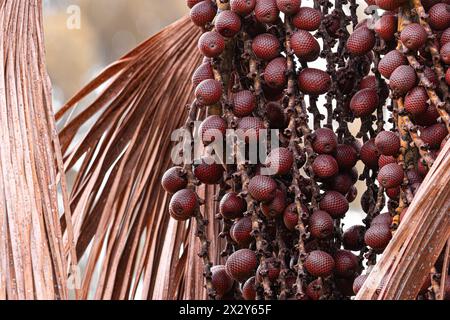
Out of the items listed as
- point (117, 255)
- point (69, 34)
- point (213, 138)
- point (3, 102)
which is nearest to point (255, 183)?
point (213, 138)

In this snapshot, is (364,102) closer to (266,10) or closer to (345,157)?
(345,157)

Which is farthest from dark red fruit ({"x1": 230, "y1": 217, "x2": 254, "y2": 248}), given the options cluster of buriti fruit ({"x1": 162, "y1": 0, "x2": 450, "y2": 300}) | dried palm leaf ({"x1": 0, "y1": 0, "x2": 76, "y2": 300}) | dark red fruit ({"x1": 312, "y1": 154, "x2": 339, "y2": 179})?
dried palm leaf ({"x1": 0, "y1": 0, "x2": 76, "y2": 300})

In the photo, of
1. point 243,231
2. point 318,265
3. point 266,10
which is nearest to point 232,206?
point 243,231

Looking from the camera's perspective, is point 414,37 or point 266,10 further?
point 266,10

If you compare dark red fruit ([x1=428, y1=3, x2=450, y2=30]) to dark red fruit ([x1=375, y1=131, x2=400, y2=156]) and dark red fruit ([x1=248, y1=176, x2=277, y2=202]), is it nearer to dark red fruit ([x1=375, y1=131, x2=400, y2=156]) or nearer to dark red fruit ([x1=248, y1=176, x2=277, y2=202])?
dark red fruit ([x1=375, y1=131, x2=400, y2=156])

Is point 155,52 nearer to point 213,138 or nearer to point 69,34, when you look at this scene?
point 213,138
